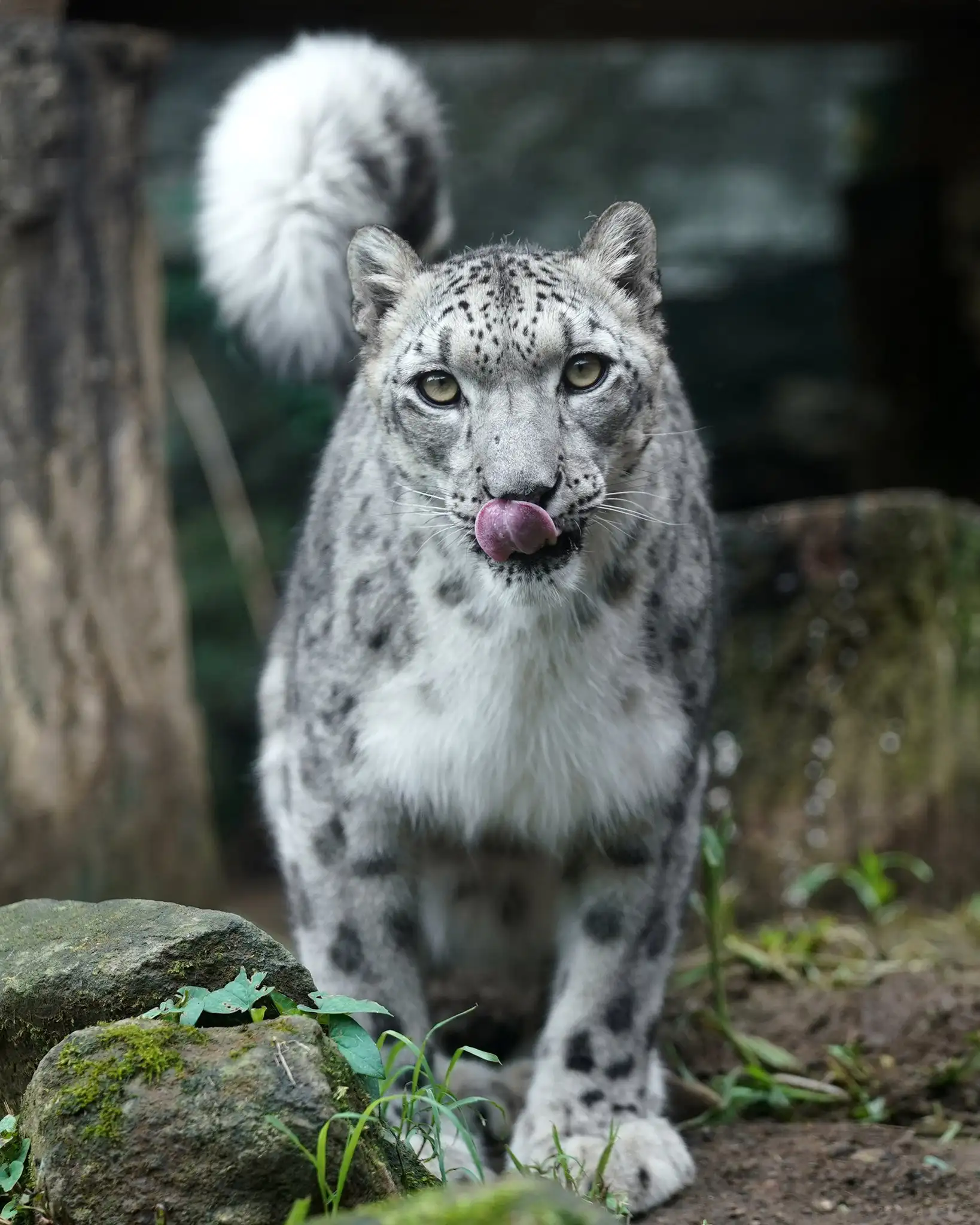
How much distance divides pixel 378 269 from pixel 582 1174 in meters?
2.56

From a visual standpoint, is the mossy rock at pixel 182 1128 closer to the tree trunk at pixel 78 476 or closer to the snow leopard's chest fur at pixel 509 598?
the snow leopard's chest fur at pixel 509 598

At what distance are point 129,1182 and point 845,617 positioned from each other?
4876 mm

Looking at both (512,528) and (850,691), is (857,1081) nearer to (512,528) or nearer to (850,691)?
(512,528)

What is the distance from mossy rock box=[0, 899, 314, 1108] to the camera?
3.39 meters

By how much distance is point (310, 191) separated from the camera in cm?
573

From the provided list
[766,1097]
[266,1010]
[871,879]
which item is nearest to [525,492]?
[266,1010]

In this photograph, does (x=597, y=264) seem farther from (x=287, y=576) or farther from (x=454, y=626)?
(x=287, y=576)

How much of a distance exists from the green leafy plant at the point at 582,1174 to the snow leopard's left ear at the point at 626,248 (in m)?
2.26

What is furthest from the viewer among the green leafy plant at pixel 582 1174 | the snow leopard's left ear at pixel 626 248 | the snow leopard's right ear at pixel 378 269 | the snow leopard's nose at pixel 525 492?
the snow leopard's right ear at pixel 378 269

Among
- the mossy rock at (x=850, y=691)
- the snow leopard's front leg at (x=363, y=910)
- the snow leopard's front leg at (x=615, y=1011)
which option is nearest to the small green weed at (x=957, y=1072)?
the snow leopard's front leg at (x=615, y=1011)

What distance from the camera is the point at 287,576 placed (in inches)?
229

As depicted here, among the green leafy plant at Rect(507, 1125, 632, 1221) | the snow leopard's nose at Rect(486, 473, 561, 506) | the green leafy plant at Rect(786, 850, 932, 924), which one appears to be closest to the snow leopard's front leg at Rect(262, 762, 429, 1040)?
the green leafy plant at Rect(507, 1125, 632, 1221)

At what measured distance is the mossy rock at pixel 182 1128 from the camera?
2990 mm

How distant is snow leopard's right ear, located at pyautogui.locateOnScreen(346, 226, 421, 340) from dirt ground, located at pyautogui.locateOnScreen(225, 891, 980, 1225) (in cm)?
255
